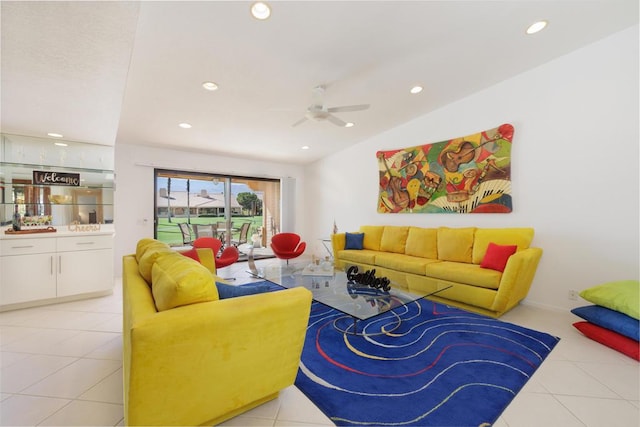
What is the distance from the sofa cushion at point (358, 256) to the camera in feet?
13.6

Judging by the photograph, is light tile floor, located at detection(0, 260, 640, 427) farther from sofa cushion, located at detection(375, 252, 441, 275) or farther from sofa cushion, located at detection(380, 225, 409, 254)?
sofa cushion, located at detection(380, 225, 409, 254)

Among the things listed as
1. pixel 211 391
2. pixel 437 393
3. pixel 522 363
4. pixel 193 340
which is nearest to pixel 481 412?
pixel 437 393

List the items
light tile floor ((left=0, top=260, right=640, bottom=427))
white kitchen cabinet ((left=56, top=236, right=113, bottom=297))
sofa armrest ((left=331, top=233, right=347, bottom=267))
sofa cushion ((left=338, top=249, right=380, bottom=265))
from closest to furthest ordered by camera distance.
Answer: light tile floor ((left=0, top=260, right=640, bottom=427)), white kitchen cabinet ((left=56, top=236, right=113, bottom=297)), sofa cushion ((left=338, top=249, right=380, bottom=265)), sofa armrest ((left=331, top=233, right=347, bottom=267))

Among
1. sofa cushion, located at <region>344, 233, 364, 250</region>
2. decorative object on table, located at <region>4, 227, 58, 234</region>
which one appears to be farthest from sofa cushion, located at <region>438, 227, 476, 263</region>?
decorative object on table, located at <region>4, 227, 58, 234</region>

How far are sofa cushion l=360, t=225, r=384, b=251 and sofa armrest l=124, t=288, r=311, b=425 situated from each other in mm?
3392

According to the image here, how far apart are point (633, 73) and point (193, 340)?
434cm

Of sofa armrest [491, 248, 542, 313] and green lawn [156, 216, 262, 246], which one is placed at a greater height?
green lawn [156, 216, 262, 246]

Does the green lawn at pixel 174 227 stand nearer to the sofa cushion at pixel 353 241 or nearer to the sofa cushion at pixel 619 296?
the sofa cushion at pixel 353 241

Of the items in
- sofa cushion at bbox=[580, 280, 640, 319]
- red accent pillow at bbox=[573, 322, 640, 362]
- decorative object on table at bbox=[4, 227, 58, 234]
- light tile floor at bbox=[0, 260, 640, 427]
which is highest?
decorative object on table at bbox=[4, 227, 58, 234]

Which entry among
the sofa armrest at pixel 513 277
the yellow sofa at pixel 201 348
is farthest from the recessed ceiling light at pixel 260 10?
the sofa armrest at pixel 513 277

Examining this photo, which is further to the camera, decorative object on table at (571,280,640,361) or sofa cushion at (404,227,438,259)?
sofa cushion at (404,227,438,259)

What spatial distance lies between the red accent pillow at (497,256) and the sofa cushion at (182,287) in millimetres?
2986

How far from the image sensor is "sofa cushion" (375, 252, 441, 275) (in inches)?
134

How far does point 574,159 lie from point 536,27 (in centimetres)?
147
